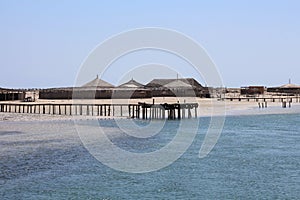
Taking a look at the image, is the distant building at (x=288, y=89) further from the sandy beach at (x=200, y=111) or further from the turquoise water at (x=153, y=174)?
the turquoise water at (x=153, y=174)

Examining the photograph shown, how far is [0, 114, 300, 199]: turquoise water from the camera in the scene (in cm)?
1473

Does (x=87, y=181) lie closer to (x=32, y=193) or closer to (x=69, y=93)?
(x=32, y=193)

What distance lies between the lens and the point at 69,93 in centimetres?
7625

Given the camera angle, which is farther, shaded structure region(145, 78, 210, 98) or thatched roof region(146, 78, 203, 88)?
thatched roof region(146, 78, 203, 88)

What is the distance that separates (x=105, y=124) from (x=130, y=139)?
35.9 ft

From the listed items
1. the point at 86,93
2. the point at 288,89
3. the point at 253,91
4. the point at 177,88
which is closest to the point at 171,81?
the point at 177,88

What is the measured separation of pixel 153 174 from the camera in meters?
18.1

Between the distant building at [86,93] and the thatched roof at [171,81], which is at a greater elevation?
the thatched roof at [171,81]

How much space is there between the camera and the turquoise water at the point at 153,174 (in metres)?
14.7

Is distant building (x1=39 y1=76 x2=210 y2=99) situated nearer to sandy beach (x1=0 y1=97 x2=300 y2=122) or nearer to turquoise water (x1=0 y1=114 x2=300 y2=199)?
sandy beach (x1=0 y1=97 x2=300 y2=122)

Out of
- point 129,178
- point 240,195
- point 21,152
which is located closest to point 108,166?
point 129,178


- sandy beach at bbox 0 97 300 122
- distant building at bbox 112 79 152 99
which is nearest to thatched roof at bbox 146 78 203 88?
distant building at bbox 112 79 152 99

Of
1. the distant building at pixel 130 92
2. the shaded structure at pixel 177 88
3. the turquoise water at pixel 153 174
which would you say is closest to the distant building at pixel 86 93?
the distant building at pixel 130 92

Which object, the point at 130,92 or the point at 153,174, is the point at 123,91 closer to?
the point at 130,92
